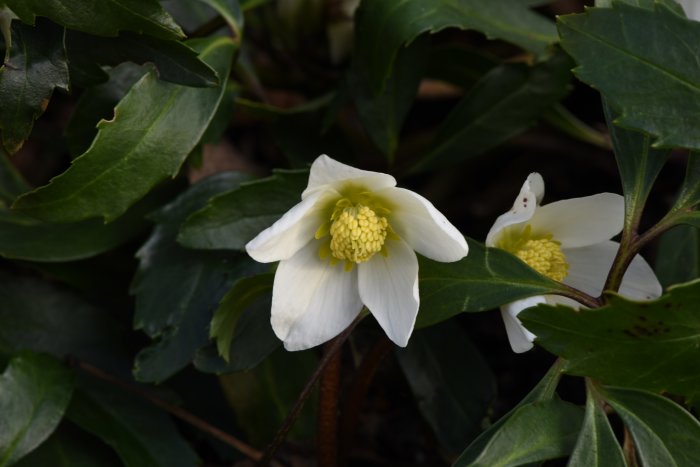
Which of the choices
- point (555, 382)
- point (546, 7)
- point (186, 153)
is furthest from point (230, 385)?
point (546, 7)

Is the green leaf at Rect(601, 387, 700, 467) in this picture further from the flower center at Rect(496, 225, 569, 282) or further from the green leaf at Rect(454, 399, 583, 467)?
the flower center at Rect(496, 225, 569, 282)

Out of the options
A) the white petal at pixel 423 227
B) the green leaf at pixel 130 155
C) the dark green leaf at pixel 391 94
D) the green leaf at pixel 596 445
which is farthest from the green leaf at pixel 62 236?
the green leaf at pixel 596 445

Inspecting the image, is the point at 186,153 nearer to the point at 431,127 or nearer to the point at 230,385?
the point at 230,385

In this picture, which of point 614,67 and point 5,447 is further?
point 5,447

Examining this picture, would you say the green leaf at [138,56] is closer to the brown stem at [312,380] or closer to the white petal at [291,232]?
the white petal at [291,232]

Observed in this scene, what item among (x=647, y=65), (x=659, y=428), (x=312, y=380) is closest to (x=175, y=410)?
(x=312, y=380)

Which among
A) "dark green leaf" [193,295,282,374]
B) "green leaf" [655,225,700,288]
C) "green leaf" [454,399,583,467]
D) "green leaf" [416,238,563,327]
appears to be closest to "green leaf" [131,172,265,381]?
"dark green leaf" [193,295,282,374]
